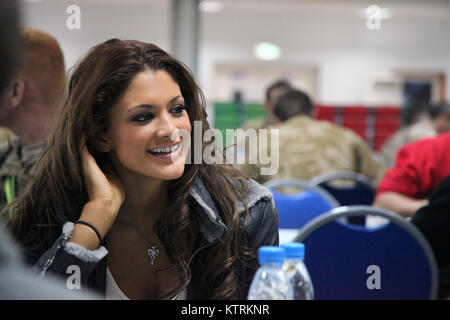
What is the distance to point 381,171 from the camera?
390 cm

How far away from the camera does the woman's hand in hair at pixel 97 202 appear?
1.19 m

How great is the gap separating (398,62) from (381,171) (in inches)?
276

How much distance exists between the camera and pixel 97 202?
1.24 meters

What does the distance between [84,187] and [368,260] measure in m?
0.86

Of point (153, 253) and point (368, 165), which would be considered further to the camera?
point (368, 165)

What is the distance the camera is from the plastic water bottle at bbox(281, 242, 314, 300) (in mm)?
937

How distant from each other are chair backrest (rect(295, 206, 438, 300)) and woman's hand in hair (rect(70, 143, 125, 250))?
0.63 m

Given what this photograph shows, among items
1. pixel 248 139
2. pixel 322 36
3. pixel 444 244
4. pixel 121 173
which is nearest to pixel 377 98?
pixel 322 36

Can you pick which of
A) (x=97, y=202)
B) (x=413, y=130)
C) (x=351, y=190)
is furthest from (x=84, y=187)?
(x=413, y=130)

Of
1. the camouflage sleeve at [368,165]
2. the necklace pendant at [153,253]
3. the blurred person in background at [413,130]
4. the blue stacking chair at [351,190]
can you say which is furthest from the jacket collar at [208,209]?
the blurred person in background at [413,130]

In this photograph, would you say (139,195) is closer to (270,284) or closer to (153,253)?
(153,253)

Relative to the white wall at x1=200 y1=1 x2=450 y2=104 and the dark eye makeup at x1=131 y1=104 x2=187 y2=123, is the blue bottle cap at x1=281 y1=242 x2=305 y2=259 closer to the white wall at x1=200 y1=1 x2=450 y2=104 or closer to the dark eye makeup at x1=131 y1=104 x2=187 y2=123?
the dark eye makeup at x1=131 y1=104 x2=187 y2=123

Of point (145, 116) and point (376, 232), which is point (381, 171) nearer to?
point (376, 232)

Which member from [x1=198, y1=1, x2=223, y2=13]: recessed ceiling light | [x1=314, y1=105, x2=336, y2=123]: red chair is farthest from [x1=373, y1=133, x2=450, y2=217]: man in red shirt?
[x1=198, y1=1, x2=223, y2=13]: recessed ceiling light
